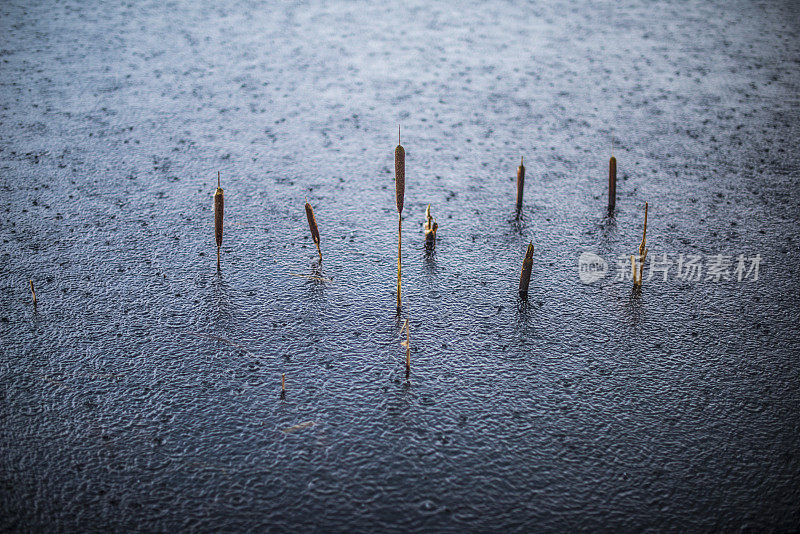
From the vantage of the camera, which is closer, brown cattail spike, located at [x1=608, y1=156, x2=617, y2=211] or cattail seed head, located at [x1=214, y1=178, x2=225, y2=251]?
cattail seed head, located at [x1=214, y1=178, x2=225, y2=251]

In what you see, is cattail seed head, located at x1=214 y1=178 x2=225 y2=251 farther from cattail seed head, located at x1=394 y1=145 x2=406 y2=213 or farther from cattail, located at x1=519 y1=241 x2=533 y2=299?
cattail, located at x1=519 y1=241 x2=533 y2=299

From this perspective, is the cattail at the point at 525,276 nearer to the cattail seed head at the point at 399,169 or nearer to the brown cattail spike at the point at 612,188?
the cattail seed head at the point at 399,169

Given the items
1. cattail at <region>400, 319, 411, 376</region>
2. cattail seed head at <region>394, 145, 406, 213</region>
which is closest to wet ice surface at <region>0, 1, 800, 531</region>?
cattail at <region>400, 319, 411, 376</region>

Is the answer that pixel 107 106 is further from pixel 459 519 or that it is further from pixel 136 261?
pixel 459 519

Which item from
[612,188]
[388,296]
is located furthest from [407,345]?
[612,188]

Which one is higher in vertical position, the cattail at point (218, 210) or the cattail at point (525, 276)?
the cattail at point (218, 210)

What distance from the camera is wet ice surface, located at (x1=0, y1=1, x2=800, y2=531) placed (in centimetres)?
241

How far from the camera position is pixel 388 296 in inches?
135

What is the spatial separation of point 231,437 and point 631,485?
1.48 meters

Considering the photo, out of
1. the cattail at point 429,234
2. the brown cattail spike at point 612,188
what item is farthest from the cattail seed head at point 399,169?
the brown cattail spike at point 612,188

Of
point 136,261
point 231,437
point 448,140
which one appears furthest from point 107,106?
point 231,437

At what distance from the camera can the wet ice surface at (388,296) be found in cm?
241

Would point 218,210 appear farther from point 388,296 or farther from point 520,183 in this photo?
point 520,183

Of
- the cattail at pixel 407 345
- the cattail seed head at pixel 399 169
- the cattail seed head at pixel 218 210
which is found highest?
the cattail seed head at pixel 399 169
